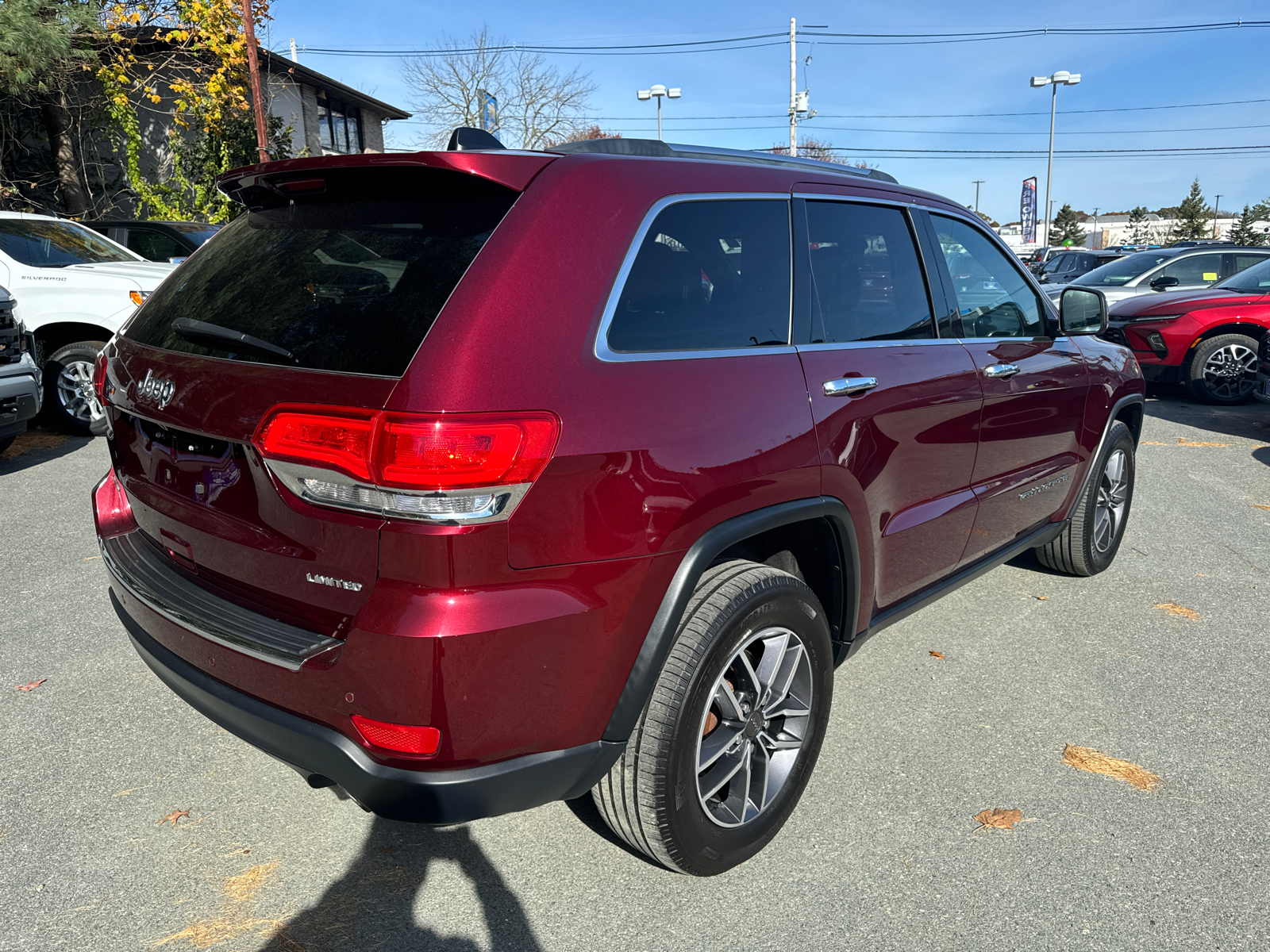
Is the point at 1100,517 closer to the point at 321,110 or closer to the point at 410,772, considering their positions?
the point at 410,772

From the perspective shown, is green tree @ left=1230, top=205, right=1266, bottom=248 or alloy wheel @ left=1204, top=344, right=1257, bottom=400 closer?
alloy wheel @ left=1204, top=344, right=1257, bottom=400

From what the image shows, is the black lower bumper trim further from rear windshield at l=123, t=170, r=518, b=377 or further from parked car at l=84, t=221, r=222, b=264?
parked car at l=84, t=221, r=222, b=264

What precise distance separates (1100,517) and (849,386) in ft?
8.78

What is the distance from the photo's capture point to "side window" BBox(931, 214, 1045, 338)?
3.26 metres

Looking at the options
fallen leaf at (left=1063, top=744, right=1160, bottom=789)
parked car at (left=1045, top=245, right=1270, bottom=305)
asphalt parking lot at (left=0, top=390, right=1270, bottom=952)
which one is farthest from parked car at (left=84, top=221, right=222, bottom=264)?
parked car at (left=1045, top=245, right=1270, bottom=305)

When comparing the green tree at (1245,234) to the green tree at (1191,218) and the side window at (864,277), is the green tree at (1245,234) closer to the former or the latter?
the green tree at (1191,218)

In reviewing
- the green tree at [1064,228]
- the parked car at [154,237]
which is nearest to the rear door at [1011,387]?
the parked car at [154,237]

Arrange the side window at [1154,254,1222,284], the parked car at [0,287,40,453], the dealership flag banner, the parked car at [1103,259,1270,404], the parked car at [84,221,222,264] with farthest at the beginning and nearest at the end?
the dealership flag banner
the side window at [1154,254,1222,284]
the parked car at [84,221,222,264]
the parked car at [1103,259,1270,404]
the parked car at [0,287,40,453]

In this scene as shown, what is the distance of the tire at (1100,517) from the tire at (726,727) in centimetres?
232

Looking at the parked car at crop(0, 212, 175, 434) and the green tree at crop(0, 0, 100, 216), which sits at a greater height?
the green tree at crop(0, 0, 100, 216)

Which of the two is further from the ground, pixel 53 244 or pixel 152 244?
pixel 152 244

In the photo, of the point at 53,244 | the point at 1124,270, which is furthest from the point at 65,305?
the point at 1124,270

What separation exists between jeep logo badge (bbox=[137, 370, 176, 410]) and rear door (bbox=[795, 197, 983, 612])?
160 centimetres

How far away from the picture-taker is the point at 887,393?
264cm
